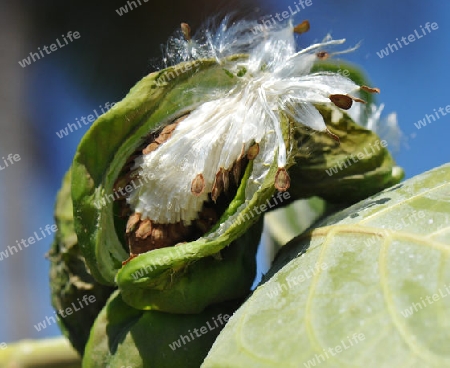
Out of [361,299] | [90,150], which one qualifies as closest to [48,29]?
[90,150]

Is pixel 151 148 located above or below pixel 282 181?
above

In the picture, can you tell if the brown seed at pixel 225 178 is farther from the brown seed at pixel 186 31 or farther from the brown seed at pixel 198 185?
the brown seed at pixel 186 31

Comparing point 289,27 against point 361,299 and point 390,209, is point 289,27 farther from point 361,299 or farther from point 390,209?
point 361,299

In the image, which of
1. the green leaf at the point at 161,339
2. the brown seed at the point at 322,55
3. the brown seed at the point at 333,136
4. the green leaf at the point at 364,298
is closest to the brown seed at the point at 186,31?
Result: the brown seed at the point at 322,55

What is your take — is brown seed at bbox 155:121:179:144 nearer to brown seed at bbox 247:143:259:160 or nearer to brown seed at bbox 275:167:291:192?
brown seed at bbox 247:143:259:160

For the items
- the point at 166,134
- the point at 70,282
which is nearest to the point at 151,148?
the point at 166,134

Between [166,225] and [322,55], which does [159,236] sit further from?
[322,55]
